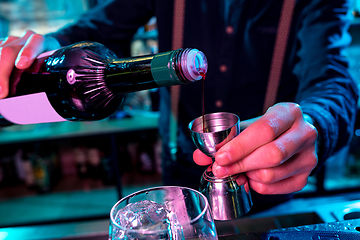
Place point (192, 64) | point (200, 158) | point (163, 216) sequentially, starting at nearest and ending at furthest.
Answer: point (163, 216), point (192, 64), point (200, 158)

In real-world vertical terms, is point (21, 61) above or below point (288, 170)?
above

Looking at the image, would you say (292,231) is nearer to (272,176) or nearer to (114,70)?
(272,176)

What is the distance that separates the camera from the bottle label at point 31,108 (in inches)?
27.6

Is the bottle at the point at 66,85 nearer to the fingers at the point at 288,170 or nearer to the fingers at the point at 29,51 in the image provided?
the fingers at the point at 29,51

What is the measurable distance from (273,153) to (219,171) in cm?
12

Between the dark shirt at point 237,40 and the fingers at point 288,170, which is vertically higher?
the dark shirt at point 237,40

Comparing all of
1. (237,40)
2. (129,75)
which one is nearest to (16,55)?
(129,75)

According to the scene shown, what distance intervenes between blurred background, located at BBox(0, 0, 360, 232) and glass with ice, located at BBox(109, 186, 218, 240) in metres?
1.75

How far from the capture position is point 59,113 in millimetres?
719

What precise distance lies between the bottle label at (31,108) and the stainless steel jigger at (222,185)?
0.39m

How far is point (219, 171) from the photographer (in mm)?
561

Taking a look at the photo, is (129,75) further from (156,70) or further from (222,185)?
(222,185)

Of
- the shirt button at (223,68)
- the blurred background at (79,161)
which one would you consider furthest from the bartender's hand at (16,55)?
the blurred background at (79,161)

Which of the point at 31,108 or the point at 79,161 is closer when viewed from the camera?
the point at 31,108
